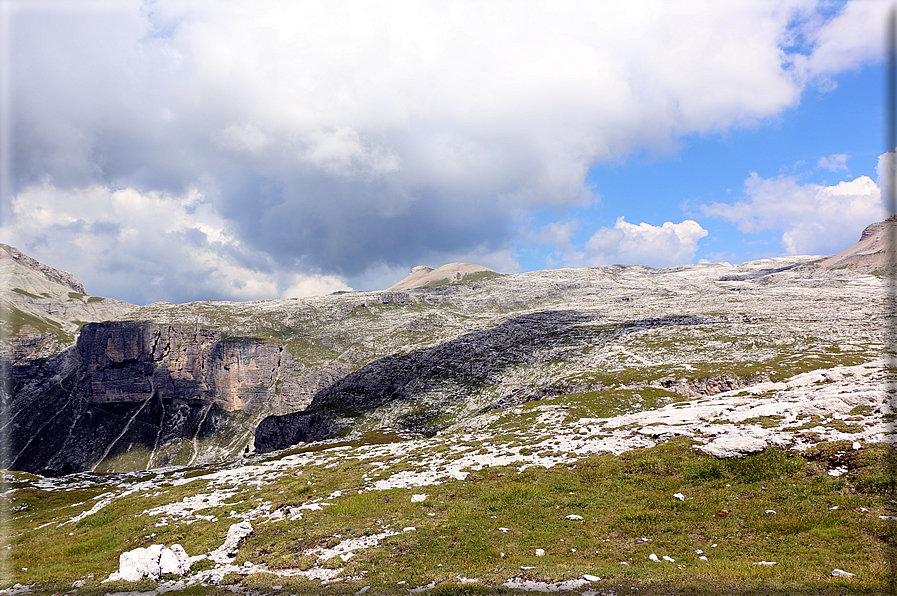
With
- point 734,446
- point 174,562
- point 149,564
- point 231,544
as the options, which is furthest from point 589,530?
point 149,564

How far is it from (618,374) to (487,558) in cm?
10070

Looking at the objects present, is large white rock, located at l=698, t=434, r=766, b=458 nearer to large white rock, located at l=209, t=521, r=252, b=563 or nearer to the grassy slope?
the grassy slope

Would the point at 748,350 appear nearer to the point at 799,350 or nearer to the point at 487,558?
the point at 799,350

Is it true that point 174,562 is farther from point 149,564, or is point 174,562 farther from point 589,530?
point 589,530

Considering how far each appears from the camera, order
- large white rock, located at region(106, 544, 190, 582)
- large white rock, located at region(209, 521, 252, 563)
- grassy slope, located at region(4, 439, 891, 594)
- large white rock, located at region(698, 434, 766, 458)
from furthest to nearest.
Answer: large white rock, located at region(698, 434, 766, 458), large white rock, located at region(209, 521, 252, 563), large white rock, located at region(106, 544, 190, 582), grassy slope, located at region(4, 439, 891, 594)

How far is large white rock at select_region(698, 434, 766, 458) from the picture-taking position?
24.4 meters

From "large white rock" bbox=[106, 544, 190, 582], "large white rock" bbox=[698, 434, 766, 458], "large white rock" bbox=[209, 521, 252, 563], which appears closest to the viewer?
"large white rock" bbox=[106, 544, 190, 582]

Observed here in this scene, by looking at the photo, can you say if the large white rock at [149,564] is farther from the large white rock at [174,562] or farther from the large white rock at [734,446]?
the large white rock at [734,446]

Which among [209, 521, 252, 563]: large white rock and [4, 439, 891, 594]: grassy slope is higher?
[4, 439, 891, 594]: grassy slope

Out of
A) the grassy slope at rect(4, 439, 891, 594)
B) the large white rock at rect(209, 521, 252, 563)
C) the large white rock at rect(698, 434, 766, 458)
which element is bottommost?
the large white rock at rect(209, 521, 252, 563)

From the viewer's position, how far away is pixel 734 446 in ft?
82.5

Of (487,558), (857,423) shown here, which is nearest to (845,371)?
(857,423)

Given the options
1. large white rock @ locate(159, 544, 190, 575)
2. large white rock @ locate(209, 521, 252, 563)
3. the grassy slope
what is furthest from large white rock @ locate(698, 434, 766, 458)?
large white rock @ locate(159, 544, 190, 575)

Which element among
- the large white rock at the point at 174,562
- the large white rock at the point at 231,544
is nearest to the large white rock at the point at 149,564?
the large white rock at the point at 174,562
